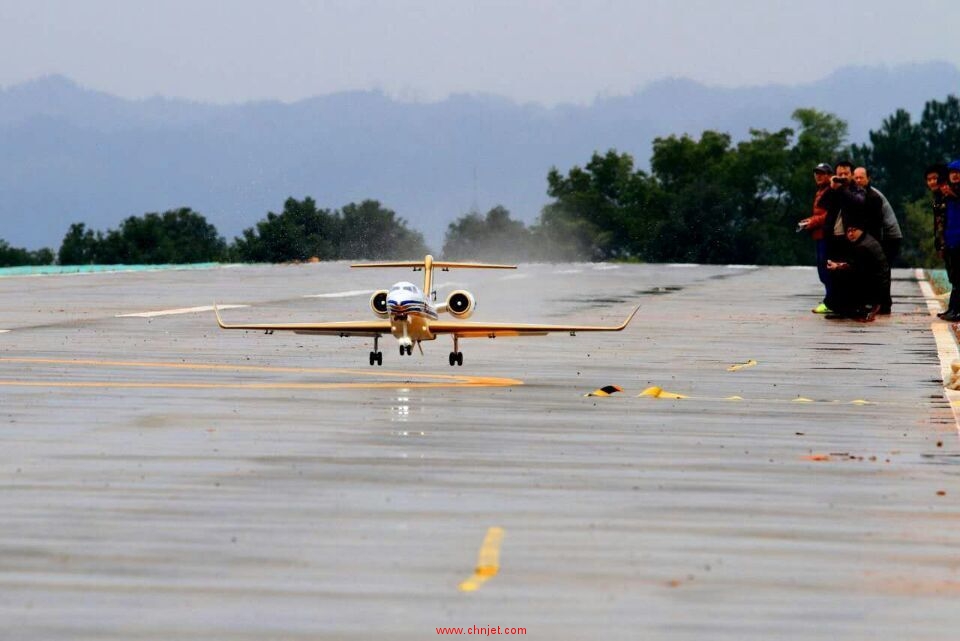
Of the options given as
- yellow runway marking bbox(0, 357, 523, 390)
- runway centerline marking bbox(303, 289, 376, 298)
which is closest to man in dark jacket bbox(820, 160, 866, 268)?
yellow runway marking bbox(0, 357, 523, 390)

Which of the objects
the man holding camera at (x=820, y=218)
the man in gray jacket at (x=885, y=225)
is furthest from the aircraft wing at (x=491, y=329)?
the man in gray jacket at (x=885, y=225)

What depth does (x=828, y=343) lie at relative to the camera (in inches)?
1254

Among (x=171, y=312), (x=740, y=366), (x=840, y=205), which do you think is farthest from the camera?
(x=171, y=312)

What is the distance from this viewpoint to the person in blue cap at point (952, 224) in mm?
35688

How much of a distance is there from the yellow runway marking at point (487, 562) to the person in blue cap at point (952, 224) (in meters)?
25.6

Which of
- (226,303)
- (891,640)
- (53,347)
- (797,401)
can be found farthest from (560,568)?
(226,303)

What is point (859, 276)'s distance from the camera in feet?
130

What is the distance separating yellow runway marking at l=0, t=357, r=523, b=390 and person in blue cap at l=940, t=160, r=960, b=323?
1447 cm

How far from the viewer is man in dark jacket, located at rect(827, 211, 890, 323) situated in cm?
3859

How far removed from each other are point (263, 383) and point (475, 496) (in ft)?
34.3

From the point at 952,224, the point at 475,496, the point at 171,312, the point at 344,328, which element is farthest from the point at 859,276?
the point at 475,496

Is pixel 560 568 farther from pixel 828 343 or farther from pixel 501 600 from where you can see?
pixel 828 343

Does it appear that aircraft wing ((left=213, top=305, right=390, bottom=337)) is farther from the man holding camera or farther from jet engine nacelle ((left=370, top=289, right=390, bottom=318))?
the man holding camera

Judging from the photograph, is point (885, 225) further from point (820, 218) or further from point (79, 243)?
point (79, 243)
